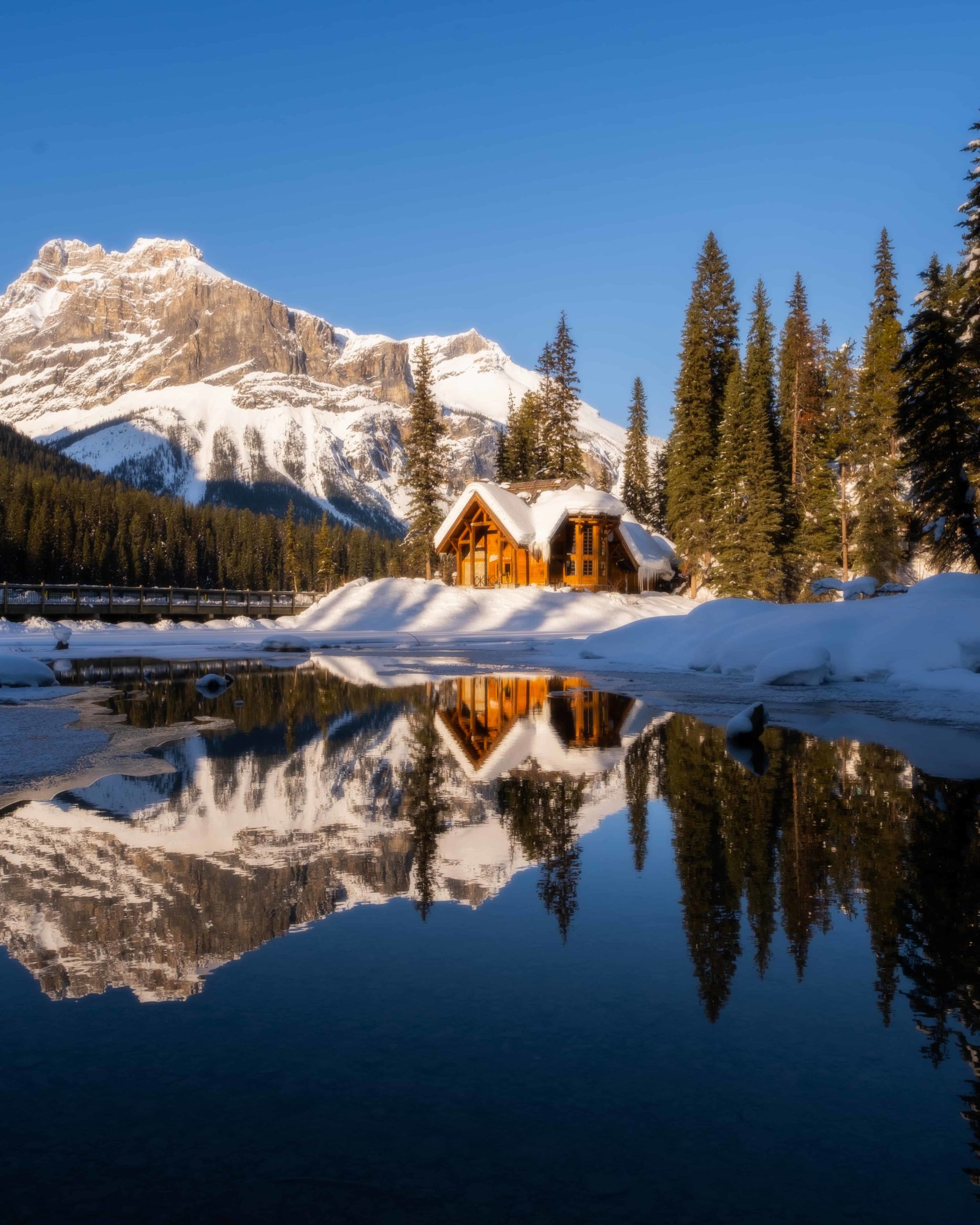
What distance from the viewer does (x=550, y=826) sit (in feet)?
24.3

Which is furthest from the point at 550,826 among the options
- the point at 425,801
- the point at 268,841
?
the point at 268,841

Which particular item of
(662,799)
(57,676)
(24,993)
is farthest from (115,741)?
(57,676)

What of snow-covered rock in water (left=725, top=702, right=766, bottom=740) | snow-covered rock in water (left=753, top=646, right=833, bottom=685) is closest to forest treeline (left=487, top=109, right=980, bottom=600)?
snow-covered rock in water (left=753, top=646, right=833, bottom=685)

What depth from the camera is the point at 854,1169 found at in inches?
113

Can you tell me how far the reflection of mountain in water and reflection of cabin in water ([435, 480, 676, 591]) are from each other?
39.4 meters

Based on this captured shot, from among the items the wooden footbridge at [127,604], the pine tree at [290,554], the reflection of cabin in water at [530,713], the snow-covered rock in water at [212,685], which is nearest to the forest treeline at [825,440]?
the reflection of cabin in water at [530,713]

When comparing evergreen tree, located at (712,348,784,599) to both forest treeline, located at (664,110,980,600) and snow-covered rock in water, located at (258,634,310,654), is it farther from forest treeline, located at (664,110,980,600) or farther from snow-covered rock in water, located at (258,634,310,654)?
snow-covered rock in water, located at (258,634,310,654)

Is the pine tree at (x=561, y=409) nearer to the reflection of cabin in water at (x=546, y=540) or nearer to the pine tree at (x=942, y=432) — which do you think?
the reflection of cabin in water at (x=546, y=540)

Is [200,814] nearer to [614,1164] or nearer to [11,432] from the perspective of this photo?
[614,1164]

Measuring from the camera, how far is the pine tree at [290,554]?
4498 inches

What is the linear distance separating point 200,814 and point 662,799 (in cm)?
409

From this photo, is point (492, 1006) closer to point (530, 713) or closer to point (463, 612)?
point (530, 713)

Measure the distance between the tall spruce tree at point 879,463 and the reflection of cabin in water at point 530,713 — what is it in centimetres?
3045

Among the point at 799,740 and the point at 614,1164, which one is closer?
the point at 614,1164
